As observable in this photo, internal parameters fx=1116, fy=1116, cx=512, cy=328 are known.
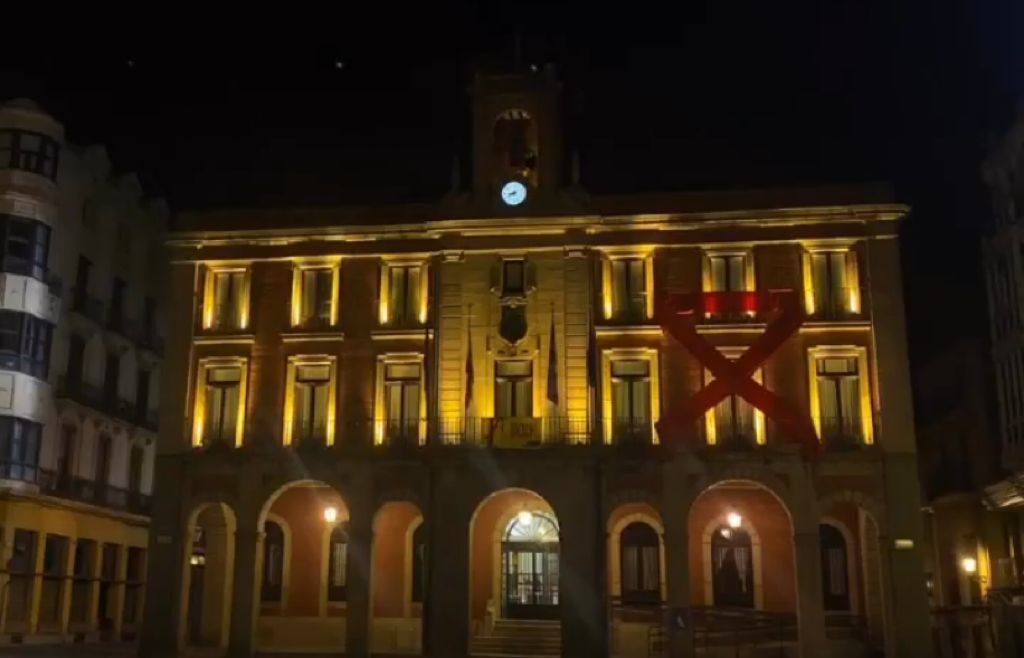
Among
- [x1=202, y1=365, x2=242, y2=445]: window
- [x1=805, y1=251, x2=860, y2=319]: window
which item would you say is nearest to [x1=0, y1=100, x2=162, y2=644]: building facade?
[x1=202, y1=365, x2=242, y2=445]: window

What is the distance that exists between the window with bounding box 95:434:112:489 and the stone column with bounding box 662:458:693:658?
21.6m

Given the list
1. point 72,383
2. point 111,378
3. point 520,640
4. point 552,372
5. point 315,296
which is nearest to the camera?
point 552,372

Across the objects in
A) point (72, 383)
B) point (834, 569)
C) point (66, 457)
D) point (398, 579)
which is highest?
Result: point (72, 383)

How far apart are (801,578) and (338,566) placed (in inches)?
568

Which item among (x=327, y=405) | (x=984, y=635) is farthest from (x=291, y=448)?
(x=984, y=635)

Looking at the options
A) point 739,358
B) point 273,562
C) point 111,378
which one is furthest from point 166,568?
point 739,358

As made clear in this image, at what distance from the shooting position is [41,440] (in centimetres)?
3688

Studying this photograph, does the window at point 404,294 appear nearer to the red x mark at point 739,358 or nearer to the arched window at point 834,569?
the red x mark at point 739,358

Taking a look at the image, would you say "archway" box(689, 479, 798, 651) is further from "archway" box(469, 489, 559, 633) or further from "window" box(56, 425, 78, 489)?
"window" box(56, 425, 78, 489)

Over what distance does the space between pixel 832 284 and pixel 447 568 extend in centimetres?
1422

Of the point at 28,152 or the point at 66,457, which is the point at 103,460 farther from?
the point at 28,152

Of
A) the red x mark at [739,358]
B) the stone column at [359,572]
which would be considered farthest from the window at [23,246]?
the red x mark at [739,358]

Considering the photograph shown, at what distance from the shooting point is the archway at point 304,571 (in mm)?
34688

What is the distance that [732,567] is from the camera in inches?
1353
